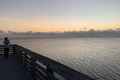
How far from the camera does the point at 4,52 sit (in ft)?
57.0

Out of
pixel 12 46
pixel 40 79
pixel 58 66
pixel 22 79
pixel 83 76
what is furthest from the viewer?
pixel 12 46

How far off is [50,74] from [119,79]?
19270mm

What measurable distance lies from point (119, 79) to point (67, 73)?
799 inches

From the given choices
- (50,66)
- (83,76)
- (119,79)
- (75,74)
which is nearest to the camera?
(83,76)

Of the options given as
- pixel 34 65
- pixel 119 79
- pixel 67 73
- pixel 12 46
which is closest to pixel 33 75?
pixel 34 65

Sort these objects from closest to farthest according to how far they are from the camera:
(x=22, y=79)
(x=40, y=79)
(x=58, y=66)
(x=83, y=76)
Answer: (x=83, y=76), (x=58, y=66), (x=40, y=79), (x=22, y=79)

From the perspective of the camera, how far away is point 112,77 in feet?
78.8

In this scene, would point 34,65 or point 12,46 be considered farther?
point 12,46

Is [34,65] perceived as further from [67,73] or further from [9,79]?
[67,73]

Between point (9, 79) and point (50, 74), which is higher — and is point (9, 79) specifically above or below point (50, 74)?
below

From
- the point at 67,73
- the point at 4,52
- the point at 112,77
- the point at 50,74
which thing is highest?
the point at 67,73

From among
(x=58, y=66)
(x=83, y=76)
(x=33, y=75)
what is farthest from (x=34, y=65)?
(x=83, y=76)

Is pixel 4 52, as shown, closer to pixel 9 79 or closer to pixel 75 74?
pixel 9 79

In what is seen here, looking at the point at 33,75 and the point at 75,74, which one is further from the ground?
the point at 75,74
